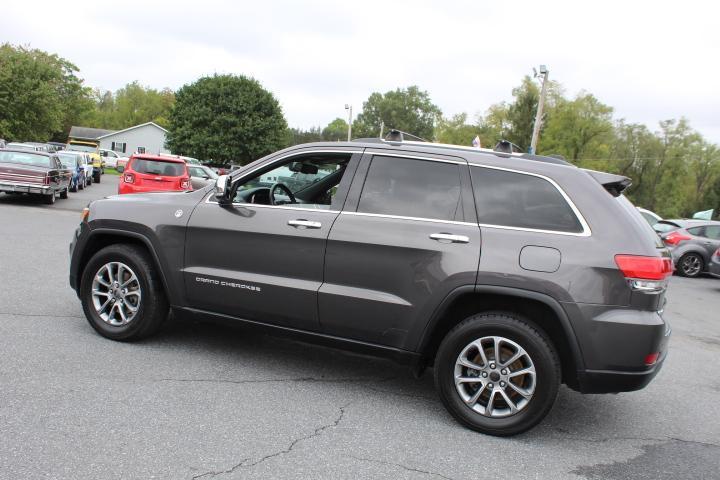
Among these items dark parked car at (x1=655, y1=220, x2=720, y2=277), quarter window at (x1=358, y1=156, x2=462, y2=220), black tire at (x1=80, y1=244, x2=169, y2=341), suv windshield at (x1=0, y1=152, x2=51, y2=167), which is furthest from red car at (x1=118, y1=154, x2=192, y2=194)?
dark parked car at (x1=655, y1=220, x2=720, y2=277)

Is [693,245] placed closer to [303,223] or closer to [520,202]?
[520,202]

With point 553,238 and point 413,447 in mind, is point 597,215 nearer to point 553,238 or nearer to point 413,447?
point 553,238

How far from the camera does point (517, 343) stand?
3787 millimetres

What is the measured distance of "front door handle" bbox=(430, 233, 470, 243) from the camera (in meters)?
3.91

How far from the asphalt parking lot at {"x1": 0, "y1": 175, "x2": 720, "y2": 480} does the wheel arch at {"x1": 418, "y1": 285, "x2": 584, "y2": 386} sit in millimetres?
540

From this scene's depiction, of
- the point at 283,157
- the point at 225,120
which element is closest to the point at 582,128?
the point at 225,120

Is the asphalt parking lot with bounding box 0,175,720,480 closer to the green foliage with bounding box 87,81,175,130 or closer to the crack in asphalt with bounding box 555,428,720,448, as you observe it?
the crack in asphalt with bounding box 555,428,720,448

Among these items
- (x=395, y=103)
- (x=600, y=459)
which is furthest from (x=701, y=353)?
(x=395, y=103)

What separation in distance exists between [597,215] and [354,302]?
168 centimetres

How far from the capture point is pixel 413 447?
3602mm

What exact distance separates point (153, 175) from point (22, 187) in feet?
13.9

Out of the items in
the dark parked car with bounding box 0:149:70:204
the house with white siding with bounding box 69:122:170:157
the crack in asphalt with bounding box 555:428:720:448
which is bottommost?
the crack in asphalt with bounding box 555:428:720:448

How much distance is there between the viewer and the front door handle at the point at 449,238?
391 centimetres

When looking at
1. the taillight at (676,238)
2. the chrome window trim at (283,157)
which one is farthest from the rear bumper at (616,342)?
the taillight at (676,238)
